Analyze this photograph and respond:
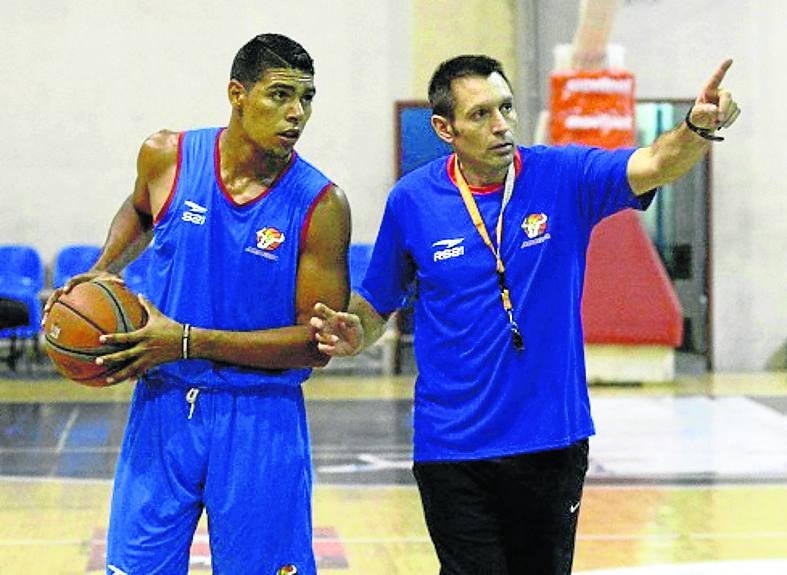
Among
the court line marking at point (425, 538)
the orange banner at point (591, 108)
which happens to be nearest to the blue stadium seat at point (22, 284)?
the orange banner at point (591, 108)

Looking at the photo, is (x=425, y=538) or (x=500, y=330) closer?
(x=500, y=330)

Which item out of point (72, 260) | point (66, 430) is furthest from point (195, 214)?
point (72, 260)

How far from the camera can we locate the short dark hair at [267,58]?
14.1 ft

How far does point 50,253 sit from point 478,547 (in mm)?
12553

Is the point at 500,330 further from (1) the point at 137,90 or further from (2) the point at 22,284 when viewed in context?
(1) the point at 137,90

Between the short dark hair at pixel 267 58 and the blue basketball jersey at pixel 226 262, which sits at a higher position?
the short dark hair at pixel 267 58

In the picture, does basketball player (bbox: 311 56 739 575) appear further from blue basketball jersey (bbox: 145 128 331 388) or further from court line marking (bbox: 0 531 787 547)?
court line marking (bbox: 0 531 787 547)

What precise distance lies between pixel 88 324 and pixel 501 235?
111 cm

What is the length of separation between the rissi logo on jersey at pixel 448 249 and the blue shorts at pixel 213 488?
595mm

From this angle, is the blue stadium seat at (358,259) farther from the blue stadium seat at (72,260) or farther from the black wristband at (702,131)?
the black wristband at (702,131)

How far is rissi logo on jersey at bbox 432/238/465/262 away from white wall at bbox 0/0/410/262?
1221cm

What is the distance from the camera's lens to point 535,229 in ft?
14.6

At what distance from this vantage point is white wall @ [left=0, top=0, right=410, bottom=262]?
54.2 ft

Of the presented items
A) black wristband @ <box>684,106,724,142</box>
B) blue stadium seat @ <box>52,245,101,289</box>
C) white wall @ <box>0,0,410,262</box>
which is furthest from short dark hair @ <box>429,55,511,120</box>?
white wall @ <box>0,0,410,262</box>
